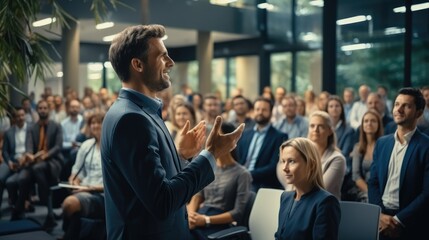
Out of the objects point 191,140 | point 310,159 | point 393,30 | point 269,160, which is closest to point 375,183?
point 310,159

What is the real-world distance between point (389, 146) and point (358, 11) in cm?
660

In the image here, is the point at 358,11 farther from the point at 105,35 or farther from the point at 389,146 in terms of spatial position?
the point at 105,35

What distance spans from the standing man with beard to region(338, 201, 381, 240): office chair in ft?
5.68

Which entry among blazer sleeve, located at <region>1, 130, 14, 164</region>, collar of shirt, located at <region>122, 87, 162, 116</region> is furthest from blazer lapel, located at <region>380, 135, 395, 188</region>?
blazer sleeve, located at <region>1, 130, 14, 164</region>

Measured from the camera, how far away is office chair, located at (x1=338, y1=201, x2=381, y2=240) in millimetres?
2898

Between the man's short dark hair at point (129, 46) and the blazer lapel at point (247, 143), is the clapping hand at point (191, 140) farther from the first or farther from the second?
the blazer lapel at point (247, 143)

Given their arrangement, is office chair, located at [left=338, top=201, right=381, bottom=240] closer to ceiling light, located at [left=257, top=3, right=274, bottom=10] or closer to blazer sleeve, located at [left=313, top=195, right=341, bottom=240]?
blazer sleeve, located at [left=313, top=195, right=341, bottom=240]

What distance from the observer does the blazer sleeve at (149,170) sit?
1.45 metres

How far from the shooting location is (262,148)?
16.2 ft

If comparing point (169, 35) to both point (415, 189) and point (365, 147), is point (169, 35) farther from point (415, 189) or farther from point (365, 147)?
point (415, 189)

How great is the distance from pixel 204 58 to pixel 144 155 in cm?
1326

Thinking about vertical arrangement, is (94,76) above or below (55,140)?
above

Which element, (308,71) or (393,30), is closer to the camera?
(393,30)

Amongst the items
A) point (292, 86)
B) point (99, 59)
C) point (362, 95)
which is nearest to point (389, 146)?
point (362, 95)
